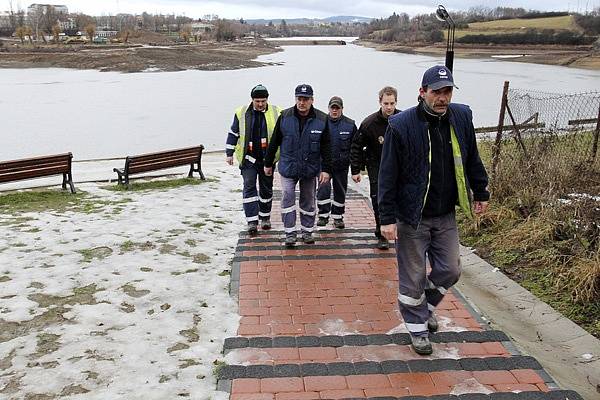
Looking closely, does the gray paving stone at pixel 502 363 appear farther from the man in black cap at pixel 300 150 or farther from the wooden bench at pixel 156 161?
the wooden bench at pixel 156 161

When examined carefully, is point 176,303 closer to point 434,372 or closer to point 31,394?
point 31,394

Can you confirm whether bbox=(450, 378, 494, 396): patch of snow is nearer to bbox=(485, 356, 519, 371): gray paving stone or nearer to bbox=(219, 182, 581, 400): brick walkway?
bbox=(219, 182, 581, 400): brick walkway

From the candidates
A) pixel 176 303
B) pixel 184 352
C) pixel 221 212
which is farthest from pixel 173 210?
pixel 184 352

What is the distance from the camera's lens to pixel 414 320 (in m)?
3.68

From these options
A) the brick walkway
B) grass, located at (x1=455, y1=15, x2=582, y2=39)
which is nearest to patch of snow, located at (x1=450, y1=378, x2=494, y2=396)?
the brick walkway

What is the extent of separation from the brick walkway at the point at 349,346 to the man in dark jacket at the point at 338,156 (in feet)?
4.47

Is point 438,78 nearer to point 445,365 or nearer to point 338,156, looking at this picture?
point 445,365

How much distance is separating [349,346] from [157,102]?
23.0 meters

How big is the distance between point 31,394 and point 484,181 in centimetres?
289

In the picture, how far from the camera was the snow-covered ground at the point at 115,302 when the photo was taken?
11.0 feet

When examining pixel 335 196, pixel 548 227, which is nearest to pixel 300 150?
pixel 335 196

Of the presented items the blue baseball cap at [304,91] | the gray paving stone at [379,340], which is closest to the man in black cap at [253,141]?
the blue baseball cap at [304,91]

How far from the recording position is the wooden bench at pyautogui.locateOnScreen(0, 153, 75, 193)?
25.6ft

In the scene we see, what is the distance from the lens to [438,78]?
10.8 ft
